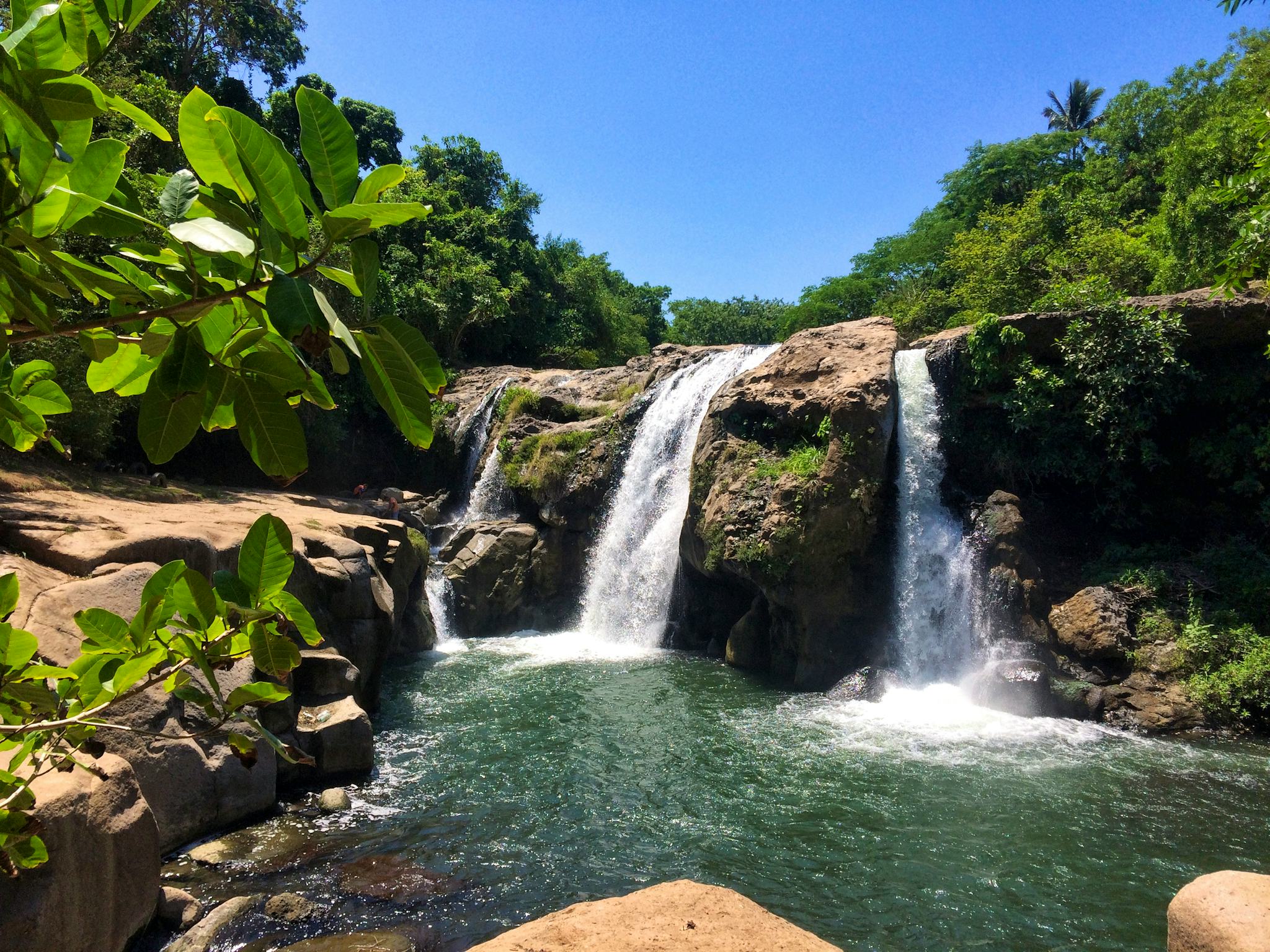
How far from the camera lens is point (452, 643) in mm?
14953

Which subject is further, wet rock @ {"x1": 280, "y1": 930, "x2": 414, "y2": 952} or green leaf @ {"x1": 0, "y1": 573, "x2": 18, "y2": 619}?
wet rock @ {"x1": 280, "y1": 930, "x2": 414, "y2": 952}

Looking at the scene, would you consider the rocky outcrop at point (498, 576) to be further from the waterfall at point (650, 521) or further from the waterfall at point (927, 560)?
the waterfall at point (927, 560)

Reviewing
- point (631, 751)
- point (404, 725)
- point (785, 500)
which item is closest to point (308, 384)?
point (631, 751)

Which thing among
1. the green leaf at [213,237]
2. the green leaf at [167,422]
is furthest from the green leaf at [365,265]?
the green leaf at [167,422]

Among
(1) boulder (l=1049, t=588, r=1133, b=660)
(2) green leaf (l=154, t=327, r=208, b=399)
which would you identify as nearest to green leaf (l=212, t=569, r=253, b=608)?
(2) green leaf (l=154, t=327, r=208, b=399)

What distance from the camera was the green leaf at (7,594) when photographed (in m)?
1.53

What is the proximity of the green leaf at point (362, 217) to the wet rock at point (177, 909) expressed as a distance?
18.4 feet

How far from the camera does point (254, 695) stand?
1623mm

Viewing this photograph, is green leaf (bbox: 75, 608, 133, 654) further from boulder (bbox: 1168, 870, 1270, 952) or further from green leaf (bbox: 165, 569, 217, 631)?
boulder (bbox: 1168, 870, 1270, 952)

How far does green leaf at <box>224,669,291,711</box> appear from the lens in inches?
59.0

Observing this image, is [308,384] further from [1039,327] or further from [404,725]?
[1039,327]

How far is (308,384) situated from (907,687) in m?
11.7

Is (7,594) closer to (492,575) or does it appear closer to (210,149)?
(210,149)

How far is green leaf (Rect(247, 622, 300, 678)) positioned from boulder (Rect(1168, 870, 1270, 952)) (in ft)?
14.3
